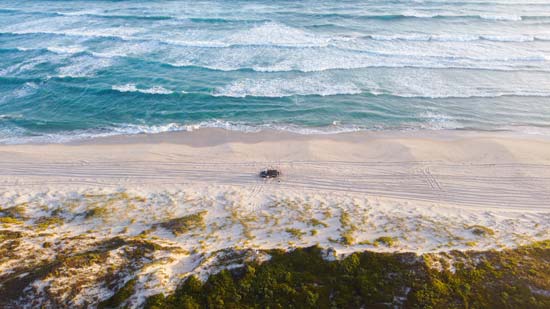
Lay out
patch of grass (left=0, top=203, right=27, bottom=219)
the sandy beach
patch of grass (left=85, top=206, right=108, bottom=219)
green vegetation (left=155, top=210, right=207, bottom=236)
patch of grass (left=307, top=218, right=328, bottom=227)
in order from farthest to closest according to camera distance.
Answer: the sandy beach → patch of grass (left=85, top=206, right=108, bottom=219) → patch of grass (left=0, top=203, right=27, bottom=219) → patch of grass (left=307, top=218, right=328, bottom=227) → green vegetation (left=155, top=210, right=207, bottom=236)

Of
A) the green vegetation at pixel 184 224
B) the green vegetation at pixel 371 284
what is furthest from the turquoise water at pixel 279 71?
the green vegetation at pixel 371 284

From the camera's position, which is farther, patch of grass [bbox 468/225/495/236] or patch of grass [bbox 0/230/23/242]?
patch of grass [bbox 468/225/495/236]

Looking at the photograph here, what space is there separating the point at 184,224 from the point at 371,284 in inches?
241

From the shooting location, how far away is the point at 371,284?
7.30 m

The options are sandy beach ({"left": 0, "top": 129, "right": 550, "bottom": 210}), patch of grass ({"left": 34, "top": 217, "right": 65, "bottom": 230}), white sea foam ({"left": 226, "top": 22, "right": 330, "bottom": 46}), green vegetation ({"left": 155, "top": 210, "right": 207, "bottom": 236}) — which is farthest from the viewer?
white sea foam ({"left": 226, "top": 22, "right": 330, "bottom": 46})

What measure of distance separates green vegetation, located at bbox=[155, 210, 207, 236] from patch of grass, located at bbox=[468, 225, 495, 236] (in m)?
8.53

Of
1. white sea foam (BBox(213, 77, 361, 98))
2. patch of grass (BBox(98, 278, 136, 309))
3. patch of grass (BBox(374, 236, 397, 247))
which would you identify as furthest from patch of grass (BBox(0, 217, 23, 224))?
white sea foam (BBox(213, 77, 361, 98))

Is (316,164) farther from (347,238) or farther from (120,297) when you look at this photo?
(120,297)

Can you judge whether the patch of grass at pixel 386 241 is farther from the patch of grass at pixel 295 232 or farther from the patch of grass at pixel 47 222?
the patch of grass at pixel 47 222

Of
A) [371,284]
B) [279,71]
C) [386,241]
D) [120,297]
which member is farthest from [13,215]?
[279,71]

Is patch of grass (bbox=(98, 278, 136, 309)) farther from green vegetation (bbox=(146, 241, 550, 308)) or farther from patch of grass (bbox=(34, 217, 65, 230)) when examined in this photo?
patch of grass (bbox=(34, 217, 65, 230))

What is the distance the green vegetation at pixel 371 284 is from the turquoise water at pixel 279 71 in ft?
39.4

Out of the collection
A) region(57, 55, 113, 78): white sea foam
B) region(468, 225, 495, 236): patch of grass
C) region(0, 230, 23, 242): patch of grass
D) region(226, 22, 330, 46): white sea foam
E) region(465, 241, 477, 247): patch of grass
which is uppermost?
region(226, 22, 330, 46): white sea foam

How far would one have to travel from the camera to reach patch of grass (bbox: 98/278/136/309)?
699cm
